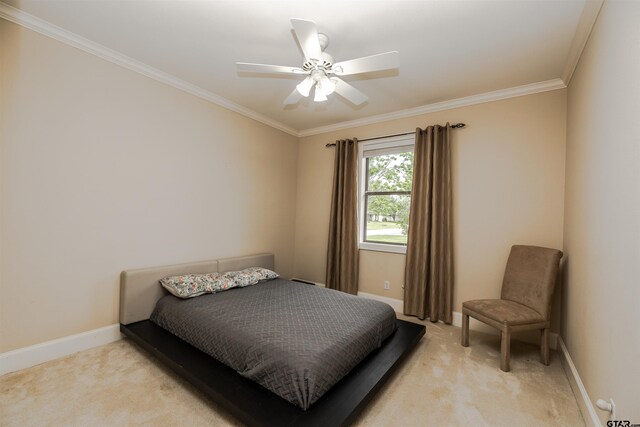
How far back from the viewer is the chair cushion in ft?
7.46

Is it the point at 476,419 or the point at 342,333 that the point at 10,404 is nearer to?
the point at 342,333

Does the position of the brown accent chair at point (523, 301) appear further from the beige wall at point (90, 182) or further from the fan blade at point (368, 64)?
the beige wall at point (90, 182)

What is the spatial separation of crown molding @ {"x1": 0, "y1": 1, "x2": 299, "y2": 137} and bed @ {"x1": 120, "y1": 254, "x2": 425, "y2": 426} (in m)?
1.96

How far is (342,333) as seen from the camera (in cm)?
201

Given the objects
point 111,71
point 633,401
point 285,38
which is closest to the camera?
point 633,401

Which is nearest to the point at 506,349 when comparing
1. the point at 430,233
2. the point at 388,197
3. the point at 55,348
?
the point at 430,233

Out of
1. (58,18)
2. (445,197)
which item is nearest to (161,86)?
(58,18)

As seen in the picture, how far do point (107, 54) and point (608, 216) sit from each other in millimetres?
3908

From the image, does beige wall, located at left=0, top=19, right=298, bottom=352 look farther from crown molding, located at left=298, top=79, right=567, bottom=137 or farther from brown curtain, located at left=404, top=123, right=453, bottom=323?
brown curtain, located at left=404, top=123, right=453, bottom=323

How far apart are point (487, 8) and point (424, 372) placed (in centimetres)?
271

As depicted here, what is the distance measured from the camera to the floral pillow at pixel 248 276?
10.1ft

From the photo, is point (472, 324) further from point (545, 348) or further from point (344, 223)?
point (344, 223)

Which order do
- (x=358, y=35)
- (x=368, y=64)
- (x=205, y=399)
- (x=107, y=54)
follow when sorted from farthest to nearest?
→ (x=107, y=54), (x=358, y=35), (x=368, y=64), (x=205, y=399)

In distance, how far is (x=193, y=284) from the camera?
2.74 meters
